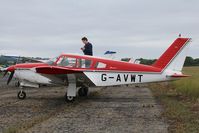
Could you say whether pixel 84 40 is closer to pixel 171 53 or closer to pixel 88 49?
pixel 88 49

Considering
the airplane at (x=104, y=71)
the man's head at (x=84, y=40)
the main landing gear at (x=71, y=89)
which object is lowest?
the main landing gear at (x=71, y=89)

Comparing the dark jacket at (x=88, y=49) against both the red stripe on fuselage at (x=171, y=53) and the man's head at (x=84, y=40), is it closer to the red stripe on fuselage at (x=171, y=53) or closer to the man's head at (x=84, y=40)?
the man's head at (x=84, y=40)

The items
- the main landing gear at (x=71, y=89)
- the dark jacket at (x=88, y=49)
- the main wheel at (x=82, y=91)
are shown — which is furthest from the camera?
the main wheel at (x=82, y=91)

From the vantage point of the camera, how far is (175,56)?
13.6 meters

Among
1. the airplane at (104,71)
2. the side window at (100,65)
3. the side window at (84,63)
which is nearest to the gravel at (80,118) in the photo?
the airplane at (104,71)

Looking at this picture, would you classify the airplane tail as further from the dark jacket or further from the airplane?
the dark jacket

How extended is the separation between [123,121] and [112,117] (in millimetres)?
624

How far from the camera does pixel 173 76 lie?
13.2 m

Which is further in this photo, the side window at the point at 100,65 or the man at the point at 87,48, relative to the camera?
the man at the point at 87,48

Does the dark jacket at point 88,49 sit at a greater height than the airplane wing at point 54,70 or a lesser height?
greater

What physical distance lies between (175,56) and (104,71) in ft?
9.49

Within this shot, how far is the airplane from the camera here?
12.9 meters

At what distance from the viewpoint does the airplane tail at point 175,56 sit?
44.2 feet

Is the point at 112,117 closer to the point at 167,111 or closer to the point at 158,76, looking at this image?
the point at 167,111
